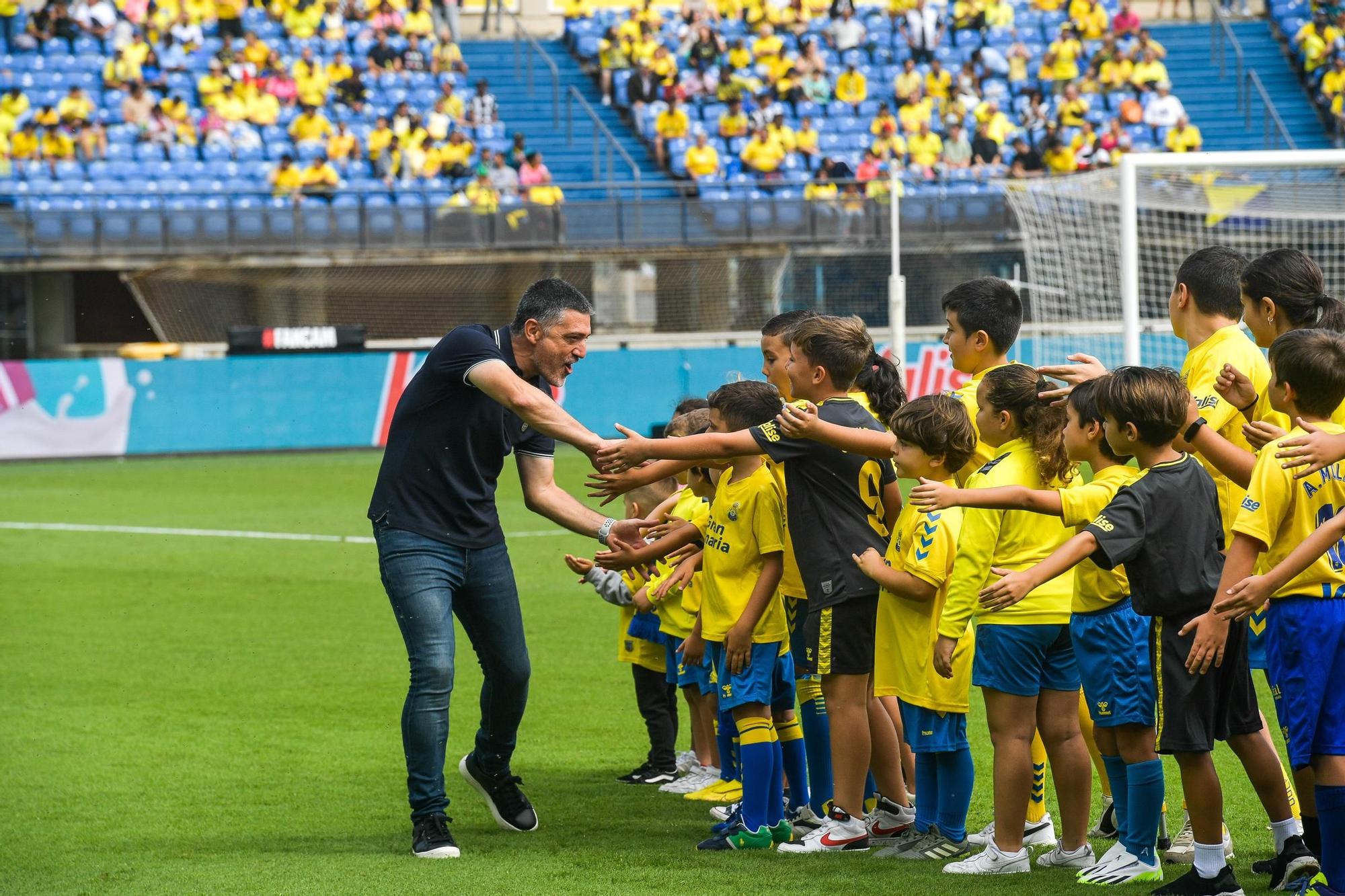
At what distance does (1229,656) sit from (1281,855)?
2.47 ft

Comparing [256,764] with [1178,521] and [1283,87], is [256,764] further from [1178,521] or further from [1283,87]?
[1283,87]

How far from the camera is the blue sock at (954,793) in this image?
5195mm

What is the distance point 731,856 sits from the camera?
5387 millimetres

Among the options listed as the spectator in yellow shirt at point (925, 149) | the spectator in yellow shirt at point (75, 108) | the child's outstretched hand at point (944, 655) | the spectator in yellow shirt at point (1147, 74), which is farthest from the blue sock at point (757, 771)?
the spectator in yellow shirt at point (1147, 74)

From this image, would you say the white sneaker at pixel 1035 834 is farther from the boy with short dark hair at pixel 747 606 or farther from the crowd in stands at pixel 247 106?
the crowd in stands at pixel 247 106

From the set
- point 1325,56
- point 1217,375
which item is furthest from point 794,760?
point 1325,56

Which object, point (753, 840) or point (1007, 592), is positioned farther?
point (753, 840)

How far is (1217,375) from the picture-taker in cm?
537

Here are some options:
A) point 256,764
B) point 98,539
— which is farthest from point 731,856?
point 98,539

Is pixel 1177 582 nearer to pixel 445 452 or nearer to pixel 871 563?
pixel 871 563

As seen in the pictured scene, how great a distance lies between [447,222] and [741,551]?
68.7 ft

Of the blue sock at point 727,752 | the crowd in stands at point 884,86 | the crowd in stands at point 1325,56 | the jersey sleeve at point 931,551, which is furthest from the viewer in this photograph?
the crowd in stands at point 1325,56

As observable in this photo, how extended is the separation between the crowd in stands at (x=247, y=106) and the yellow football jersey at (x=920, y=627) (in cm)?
2139

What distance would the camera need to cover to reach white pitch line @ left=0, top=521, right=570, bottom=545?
1527cm
